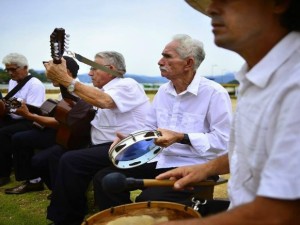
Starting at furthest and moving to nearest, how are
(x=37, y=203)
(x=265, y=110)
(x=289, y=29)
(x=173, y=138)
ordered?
(x=37, y=203), (x=173, y=138), (x=289, y=29), (x=265, y=110)

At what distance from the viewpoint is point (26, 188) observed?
17.1 ft

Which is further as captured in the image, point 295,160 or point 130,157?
point 130,157

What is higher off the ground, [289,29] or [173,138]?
[289,29]

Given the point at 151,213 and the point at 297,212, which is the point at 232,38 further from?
the point at 151,213

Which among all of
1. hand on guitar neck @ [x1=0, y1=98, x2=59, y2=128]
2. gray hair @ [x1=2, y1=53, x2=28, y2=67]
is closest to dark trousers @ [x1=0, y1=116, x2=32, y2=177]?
hand on guitar neck @ [x1=0, y1=98, x2=59, y2=128]

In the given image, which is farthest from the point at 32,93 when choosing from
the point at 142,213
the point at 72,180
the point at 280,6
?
the point at 280,6

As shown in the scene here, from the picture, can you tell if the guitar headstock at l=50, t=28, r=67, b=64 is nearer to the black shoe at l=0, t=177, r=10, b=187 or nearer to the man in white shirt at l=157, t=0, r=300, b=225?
the man in white shirt at l=157, t=0, r=300, b=225

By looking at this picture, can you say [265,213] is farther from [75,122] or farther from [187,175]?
[75,122]

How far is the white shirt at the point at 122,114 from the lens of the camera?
151 inches

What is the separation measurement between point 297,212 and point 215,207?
1.01 meters

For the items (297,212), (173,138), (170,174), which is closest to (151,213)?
(170,174)

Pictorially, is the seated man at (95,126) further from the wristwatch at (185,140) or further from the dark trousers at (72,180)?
the wristwatch at (185,140)

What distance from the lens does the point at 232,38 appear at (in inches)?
51.3

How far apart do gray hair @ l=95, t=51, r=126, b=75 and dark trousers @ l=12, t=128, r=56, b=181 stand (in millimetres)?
1453
